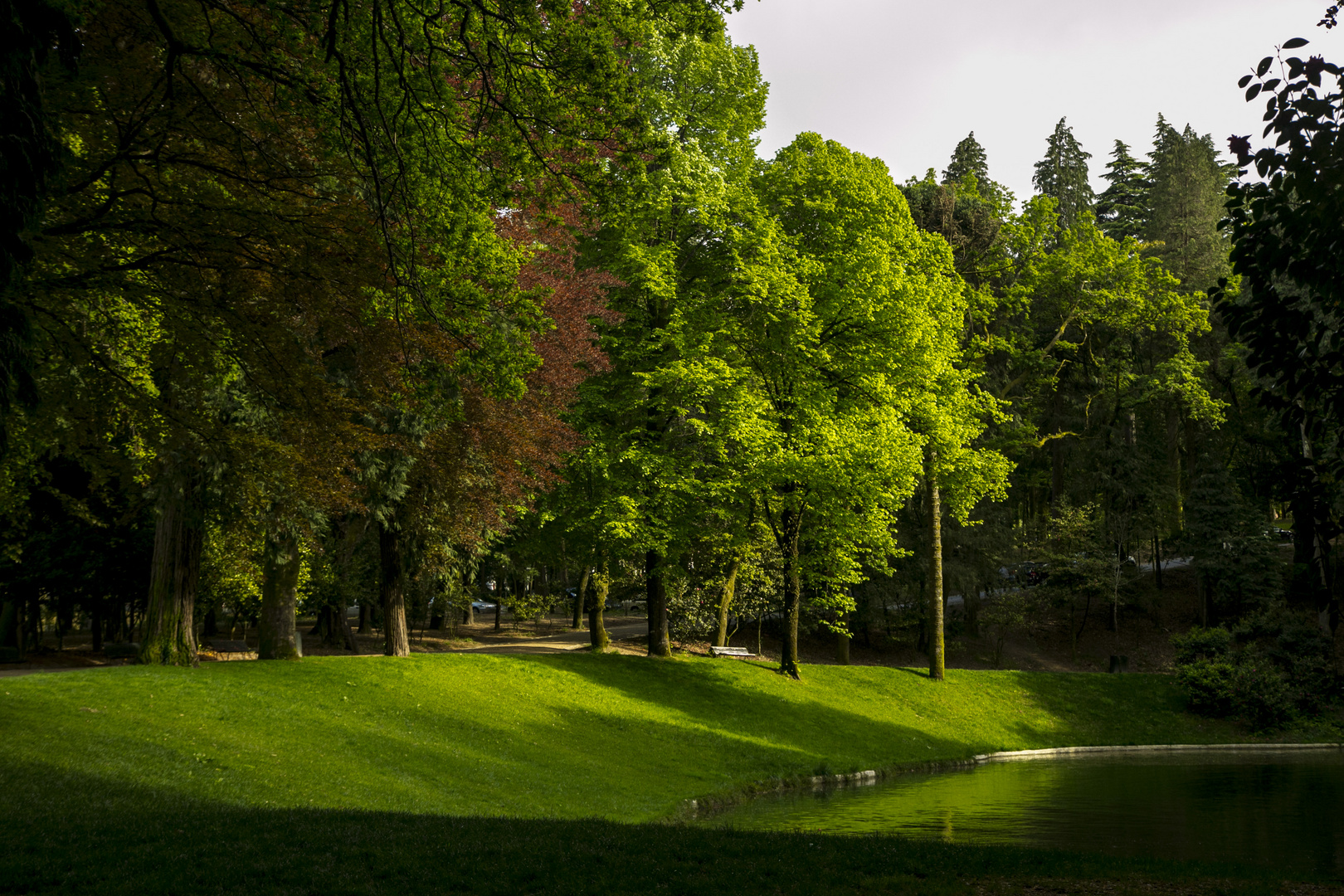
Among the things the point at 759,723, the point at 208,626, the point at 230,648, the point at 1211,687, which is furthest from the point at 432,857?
the point at 208,626

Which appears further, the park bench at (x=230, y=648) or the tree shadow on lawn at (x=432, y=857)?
the park bench at (x=230, y=648)

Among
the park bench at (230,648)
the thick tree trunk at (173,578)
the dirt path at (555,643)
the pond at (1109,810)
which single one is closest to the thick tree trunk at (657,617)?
the dirt path at (555,643)

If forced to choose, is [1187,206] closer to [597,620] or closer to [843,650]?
[843,650]

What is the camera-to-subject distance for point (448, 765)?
665 inches

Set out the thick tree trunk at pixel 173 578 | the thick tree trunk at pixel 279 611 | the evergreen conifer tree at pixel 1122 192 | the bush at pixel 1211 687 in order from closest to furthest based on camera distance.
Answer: the thick tree trunk at pixel 173 578 < the thick tree trunk at pixel 279 611 < the bush at pixel 1211 687 < the evergreen conifer tree at pixel 1122 192

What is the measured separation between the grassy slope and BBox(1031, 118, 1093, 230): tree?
4643 centimetres

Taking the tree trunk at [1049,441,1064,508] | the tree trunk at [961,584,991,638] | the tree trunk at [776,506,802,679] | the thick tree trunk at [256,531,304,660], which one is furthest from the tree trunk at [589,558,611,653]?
the tree trunk at [1049,441,1064,508]

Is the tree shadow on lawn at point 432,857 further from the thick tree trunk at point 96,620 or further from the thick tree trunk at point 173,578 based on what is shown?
the thick tree trunk at point 96,620

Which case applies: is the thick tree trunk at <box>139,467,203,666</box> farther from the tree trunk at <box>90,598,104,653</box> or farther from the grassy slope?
the tree trunk at <box>90,598,104,653</box>

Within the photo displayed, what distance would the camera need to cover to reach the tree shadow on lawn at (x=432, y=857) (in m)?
8.88

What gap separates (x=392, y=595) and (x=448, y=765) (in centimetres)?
942

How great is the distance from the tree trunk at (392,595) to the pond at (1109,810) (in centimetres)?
1064

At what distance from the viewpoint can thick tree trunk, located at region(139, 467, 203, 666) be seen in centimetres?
1898

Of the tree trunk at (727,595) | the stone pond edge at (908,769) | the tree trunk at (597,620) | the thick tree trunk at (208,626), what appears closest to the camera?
the stone pond edge at (908,769)
